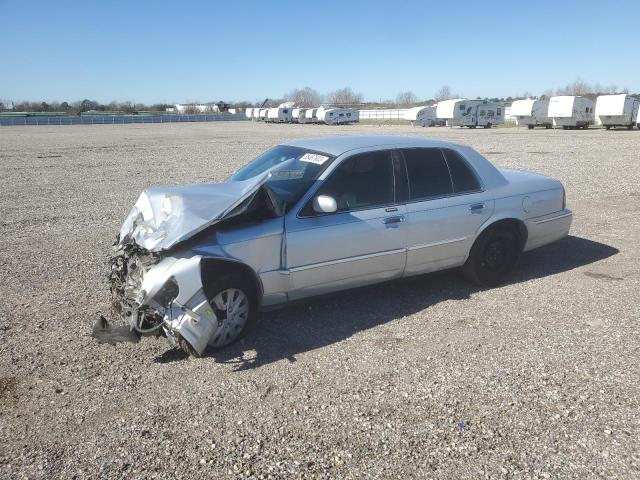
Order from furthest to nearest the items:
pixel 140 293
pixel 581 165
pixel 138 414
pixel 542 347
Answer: pixel 581 165 < pixel 542 347 < pixel 140 293 < pixel 138 414

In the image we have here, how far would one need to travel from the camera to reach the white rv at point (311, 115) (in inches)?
2970

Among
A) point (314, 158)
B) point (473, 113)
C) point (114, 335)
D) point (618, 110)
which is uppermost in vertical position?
point (314, 158)

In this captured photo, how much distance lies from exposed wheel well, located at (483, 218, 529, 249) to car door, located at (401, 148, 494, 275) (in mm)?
251

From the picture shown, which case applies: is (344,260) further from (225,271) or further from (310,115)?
(310,115)

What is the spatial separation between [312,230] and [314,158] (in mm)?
850

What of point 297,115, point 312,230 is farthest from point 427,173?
point 297,115

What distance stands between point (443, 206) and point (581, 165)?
44.0ft

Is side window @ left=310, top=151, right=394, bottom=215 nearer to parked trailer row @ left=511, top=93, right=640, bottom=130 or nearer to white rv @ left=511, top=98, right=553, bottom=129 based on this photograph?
parked trailer row @ left=511, top=93, right=640, bottom=130

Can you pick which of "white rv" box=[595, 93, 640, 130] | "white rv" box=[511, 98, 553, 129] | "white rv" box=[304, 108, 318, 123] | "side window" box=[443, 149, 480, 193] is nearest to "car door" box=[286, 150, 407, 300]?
"side window" box=[443, 149, 480, 193]

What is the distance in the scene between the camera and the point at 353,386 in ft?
12.2

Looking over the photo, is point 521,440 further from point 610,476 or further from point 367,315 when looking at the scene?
point 367,315

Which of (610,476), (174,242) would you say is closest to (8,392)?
(174,242)

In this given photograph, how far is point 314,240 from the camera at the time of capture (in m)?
4.47

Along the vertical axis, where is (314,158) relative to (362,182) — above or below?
above
